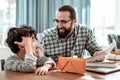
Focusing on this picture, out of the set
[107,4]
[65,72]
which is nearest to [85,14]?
[107,4]

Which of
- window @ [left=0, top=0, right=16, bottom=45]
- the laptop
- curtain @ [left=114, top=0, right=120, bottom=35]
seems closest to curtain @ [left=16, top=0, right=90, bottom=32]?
window @ [left=0, top=0, right=16, bottom=45]

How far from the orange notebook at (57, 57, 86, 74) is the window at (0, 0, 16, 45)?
225cm

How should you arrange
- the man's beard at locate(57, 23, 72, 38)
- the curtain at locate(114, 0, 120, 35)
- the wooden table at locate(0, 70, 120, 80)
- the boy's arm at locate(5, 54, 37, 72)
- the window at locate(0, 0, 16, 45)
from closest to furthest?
1. the wooden table at locate(0, 70, 120, 80)
2. the boy's arm at locate(5, 54, 37, 72)
3. the man's beard at locate(57, 23, 72, 38)
4. the window at locate(0, 0, 16, 45)
5. the curtain at locate(114, 0, 120, 35)

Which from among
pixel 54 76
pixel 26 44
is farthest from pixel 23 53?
pixel 54 76

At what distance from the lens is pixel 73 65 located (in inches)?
61.2

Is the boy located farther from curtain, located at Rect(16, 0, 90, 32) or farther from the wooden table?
curtain, located at Rect(16, 0, 90, 32)

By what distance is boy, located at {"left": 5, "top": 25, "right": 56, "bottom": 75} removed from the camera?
1573mm

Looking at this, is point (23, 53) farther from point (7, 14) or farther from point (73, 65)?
point (7, 14)

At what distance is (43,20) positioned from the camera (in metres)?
4.02

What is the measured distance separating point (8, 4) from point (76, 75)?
2.54 meters

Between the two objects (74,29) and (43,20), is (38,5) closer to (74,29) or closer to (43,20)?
(43,20)

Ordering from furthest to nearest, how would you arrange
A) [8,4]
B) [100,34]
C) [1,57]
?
[100,34] → [8,4] → [1,57]

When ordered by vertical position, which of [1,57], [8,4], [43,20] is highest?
[8,4]

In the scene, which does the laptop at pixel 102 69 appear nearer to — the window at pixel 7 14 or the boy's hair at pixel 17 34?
the boy's hair at pixel 17 34
